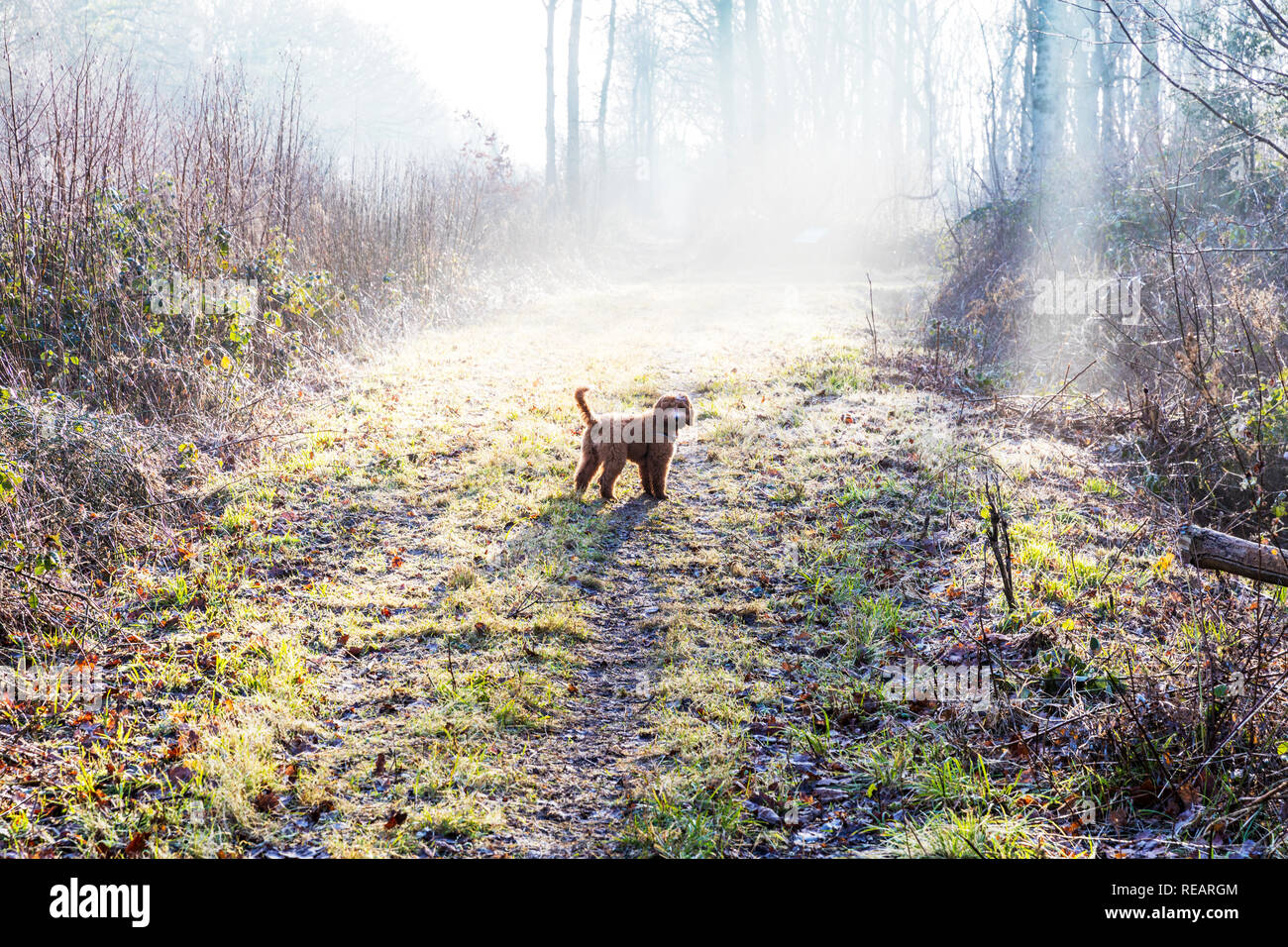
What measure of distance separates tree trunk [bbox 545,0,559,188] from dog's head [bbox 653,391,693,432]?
19.5 m

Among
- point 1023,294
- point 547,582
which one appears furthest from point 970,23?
point 547,582

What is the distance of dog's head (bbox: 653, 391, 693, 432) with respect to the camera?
235 inches

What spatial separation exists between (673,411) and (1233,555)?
3636 millimetres

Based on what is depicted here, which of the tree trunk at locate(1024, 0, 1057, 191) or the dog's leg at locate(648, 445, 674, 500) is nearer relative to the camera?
the dog's leg at locate(648, 445, 674, 500)

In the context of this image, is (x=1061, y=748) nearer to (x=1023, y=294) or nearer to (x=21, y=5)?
(x=1023, y=294)

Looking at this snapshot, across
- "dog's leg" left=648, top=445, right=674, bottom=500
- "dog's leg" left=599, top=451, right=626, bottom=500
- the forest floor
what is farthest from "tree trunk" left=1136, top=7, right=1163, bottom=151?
"dog's leg" left=599, top=451, right=626, bottom=500

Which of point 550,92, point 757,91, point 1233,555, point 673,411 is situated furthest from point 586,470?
point 757,91

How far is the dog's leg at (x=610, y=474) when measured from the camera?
5.95 m

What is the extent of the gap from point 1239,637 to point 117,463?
6103mm

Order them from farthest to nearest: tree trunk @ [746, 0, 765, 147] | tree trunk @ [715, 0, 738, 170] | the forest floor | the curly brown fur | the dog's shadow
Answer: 1. tree trunk @ [746, 0, 765, 147]
2. tree trunk @ [715, 0, 738, 170]
3. the curly brown fur
4. the dog's shadow
5. the forest floor

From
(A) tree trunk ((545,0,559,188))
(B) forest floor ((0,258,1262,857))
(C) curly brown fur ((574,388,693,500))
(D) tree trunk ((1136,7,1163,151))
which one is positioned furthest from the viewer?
(A) tree trunk ((545,0,559,188))

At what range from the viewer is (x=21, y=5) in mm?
23625

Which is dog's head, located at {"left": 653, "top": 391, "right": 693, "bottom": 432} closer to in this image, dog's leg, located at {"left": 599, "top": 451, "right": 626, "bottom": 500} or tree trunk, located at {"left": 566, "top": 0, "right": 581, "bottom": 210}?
dog's leg, located at {"left": 599, "top": 451, "right": 626, "bottom": 500}
